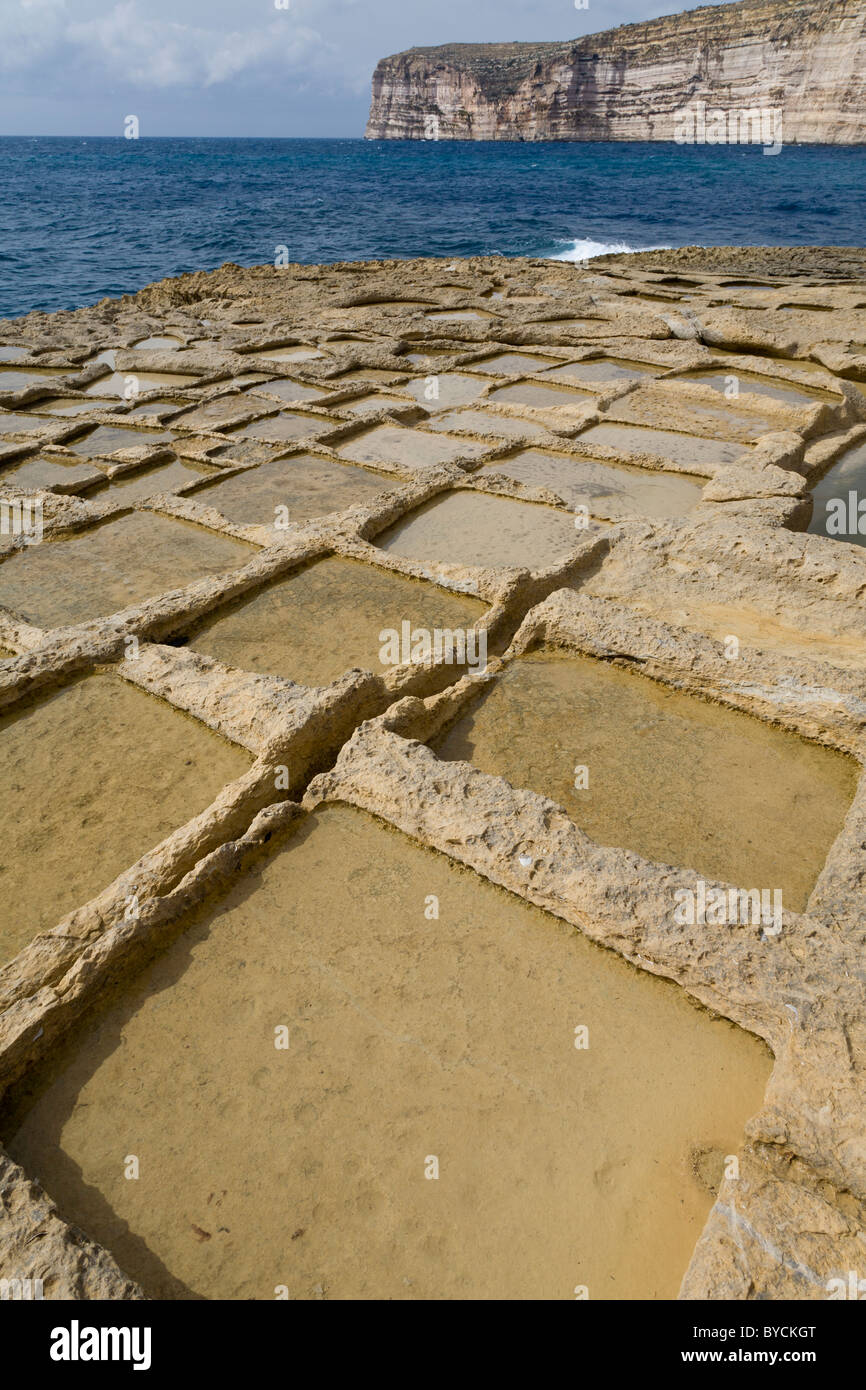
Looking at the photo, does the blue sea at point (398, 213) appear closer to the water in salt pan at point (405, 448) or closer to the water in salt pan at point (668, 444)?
the water in salt pan at point (405, 448)

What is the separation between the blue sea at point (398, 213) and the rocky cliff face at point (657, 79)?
14.6 feet

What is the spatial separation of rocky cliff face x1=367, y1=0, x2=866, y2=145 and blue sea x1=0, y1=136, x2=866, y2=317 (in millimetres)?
4435

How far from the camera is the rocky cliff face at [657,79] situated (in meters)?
61.2

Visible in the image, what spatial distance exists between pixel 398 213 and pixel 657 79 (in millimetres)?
56995

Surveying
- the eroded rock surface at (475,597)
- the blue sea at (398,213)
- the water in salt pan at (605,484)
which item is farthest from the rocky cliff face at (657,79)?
the water in salt pan at (605,484)

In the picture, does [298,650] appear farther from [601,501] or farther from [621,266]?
[621,266]

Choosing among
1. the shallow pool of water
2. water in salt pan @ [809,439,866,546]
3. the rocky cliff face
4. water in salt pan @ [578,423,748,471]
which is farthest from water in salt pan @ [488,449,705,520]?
the rocky cliff face

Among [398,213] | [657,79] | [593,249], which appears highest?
[657,79]

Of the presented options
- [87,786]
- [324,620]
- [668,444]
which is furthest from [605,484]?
[87,786]

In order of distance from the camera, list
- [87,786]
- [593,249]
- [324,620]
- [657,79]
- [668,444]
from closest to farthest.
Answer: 1. [87,786]
2. [324,620]
3. [668,444]
4. [593,249]
5. [657,79]

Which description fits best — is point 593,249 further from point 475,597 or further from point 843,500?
point 475,597

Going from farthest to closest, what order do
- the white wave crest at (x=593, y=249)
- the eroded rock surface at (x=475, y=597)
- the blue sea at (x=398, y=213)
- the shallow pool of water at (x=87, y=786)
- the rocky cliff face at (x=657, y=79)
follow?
the rocky cliff face at (x=657, y=79) < the blue sea at (x=398, y=213) < the white wave crest at (x=593, y=249) < the shallow pool of water at (x=87, y=786) < the eroded rock surface at (x=475, y=597)

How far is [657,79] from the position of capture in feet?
253

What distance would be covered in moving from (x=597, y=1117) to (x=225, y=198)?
193 feet
